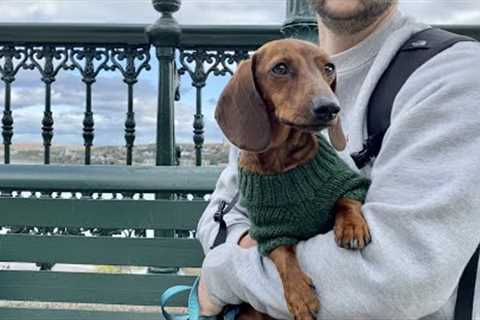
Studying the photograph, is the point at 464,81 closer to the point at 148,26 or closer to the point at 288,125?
the point at 288,125

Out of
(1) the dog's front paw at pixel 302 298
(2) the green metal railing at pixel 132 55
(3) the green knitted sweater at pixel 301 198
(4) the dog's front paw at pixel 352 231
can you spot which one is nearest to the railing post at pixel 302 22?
(2) the green metal railing at pixel 132 55

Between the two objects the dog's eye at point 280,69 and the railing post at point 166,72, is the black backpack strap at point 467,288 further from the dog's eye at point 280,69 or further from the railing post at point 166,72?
the railing post at point 166,72

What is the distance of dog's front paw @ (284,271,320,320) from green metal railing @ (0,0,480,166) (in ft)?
5.83

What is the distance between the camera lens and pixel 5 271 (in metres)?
2.69

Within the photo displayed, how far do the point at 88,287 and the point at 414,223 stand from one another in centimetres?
161

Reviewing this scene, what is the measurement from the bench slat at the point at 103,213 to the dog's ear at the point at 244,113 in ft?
2.97

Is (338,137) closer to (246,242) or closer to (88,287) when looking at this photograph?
(246,242)

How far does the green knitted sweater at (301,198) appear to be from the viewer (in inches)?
61.4

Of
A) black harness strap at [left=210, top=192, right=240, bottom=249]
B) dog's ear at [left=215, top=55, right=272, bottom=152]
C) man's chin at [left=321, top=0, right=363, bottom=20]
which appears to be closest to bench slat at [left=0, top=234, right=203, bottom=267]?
black harness strap at [left=210, top=192, right=240, bottom=249]

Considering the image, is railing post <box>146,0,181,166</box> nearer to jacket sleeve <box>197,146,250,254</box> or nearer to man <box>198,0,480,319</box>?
jacket sleeve <box>197,146,250,254</box>

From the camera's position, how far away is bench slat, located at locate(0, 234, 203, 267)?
2609 millimetres

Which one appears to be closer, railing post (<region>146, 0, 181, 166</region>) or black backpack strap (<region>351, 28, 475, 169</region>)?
black backpack strap (<region>351, 28, 475, 169</region>)

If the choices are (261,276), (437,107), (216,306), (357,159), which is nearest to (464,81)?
(437,107)

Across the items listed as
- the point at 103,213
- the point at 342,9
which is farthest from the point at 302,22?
the point at 103,213
